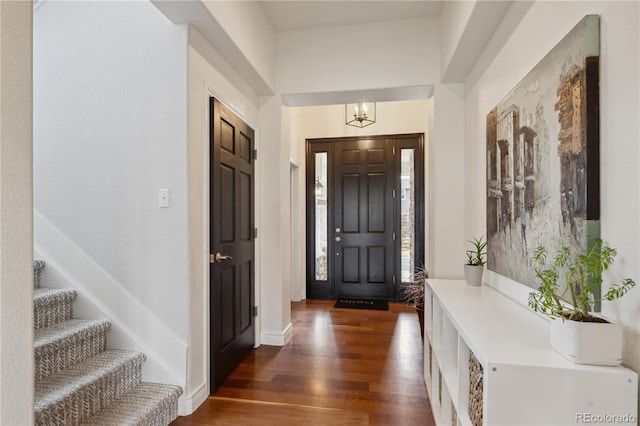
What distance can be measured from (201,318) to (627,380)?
202cm

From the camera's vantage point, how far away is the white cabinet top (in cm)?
99

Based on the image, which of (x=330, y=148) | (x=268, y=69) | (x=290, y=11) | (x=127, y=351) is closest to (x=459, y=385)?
(x=127, y=351)

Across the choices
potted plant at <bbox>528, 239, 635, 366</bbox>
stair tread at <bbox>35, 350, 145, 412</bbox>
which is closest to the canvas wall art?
Answer: potted plant at <bbox>528, 239, 635, 366</bbox>

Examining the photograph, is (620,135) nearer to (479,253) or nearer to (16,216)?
(479,253)

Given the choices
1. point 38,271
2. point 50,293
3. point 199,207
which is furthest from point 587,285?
point 38,271

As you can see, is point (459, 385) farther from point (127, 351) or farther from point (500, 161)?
point (127, 351)

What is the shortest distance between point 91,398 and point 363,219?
366 centimetres

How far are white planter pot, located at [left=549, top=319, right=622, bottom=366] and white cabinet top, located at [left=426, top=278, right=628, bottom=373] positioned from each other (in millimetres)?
22

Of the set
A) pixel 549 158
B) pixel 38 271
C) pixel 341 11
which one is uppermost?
pixel 341 11

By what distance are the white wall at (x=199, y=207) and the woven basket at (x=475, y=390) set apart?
1.53m

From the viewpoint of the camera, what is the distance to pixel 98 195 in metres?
2.14

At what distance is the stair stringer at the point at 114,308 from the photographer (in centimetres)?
203

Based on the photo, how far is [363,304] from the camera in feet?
14.9

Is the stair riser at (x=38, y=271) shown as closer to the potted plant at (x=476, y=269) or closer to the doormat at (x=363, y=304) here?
the potted plant at (x=476, y=269)
